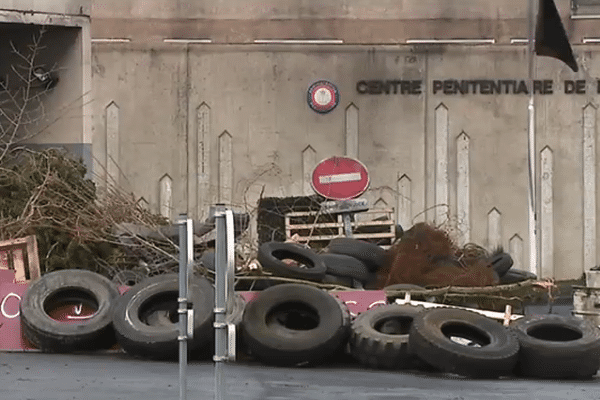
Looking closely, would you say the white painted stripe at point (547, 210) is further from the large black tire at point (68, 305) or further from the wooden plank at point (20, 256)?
the large black tire at point (68, 305)

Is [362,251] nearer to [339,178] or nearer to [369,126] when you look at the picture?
[339,178]

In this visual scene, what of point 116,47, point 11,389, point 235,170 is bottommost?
point 11,389

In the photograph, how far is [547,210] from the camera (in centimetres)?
3322

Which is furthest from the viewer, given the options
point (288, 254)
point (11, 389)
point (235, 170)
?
point (235, 170)

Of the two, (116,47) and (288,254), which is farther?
(116,47)

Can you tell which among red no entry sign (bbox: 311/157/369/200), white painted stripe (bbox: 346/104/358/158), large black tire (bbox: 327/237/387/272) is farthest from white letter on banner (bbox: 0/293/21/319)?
white painted stripe (bbox: 346/104/358/158)

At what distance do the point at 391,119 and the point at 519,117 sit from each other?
257 centimetres

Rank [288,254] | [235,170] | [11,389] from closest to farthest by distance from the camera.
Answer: [11,389] < [288,254] < [235,170]

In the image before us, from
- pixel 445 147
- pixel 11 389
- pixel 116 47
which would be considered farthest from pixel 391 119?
pixel 11 389

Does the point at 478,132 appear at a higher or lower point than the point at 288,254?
higher

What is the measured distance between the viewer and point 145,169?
33000 millimetres

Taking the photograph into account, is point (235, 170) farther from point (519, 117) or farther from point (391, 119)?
point (519, 117)

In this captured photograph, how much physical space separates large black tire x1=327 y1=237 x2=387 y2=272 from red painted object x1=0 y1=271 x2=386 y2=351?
5.93ft

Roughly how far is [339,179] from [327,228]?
1937 mm
